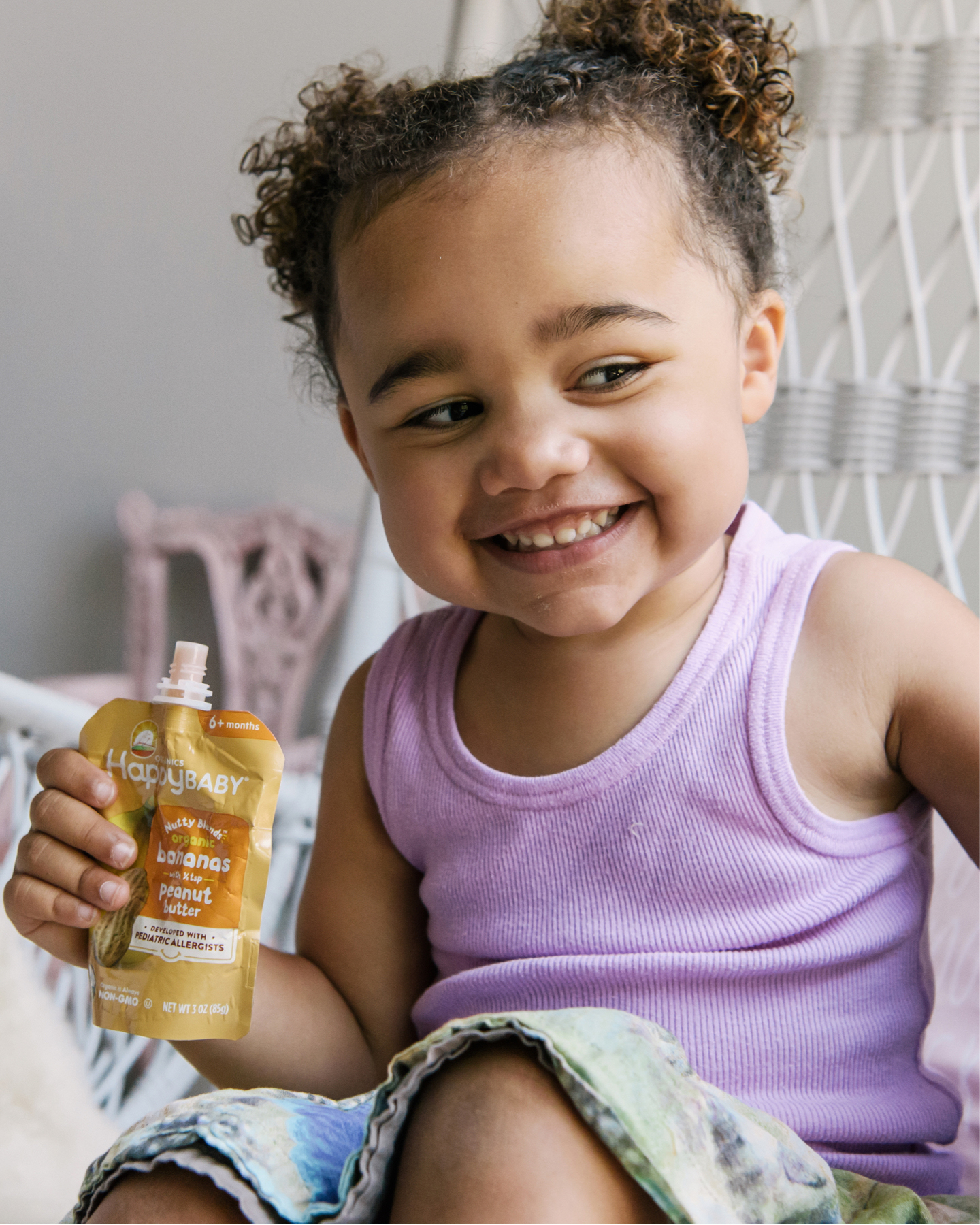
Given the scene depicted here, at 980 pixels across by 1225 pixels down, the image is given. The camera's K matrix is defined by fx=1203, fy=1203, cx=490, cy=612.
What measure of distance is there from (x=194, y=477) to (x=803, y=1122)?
1.27 metres

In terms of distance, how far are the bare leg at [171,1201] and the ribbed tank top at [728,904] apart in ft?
0.77

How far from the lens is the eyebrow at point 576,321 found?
643 mm

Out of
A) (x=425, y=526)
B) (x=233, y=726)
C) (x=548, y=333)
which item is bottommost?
(x=233, y=726)

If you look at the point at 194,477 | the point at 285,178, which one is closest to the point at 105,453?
the point at 194,477

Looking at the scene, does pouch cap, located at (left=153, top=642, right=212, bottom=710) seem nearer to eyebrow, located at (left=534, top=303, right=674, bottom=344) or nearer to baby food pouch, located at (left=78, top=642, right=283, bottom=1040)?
baby food pouch, located at (left=78, top=642, right=283, bottom=1040)

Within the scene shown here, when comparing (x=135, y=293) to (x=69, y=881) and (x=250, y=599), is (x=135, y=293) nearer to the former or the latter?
(x=250, y=599)

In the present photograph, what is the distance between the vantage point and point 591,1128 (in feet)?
1.62

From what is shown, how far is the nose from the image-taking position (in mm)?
646

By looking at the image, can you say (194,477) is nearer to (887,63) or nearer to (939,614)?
(887,63)

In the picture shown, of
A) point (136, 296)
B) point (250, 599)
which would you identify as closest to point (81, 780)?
point (250, 599)

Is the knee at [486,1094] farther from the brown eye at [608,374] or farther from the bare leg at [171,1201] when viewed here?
the brown eye at [608,374]

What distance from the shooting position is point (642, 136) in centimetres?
71

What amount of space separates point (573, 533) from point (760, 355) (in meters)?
0.20

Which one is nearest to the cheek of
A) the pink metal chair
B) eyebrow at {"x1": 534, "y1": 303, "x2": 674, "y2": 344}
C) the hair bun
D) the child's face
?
the child's face
